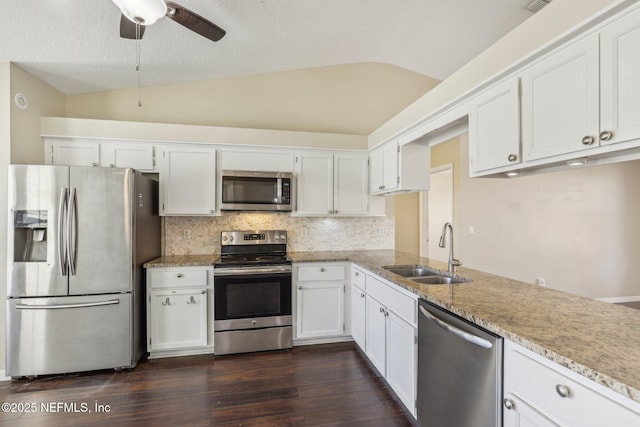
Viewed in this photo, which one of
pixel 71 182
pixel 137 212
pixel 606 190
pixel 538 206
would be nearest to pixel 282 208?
pixel 137 212

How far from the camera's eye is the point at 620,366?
86 cm

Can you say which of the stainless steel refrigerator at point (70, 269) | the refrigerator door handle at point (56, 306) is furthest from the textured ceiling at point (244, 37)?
the refrigerator door handle at point (56, 306)

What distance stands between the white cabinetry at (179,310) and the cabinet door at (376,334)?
1.53m

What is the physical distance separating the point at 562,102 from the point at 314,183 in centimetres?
242

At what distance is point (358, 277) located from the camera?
9.66 ft

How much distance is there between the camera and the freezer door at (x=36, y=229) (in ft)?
8.00

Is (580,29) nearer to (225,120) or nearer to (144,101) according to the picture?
(225,120)

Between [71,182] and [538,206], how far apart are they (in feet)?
18.1

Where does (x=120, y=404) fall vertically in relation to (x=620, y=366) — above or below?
below

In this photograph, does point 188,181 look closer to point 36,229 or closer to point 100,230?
point 100,230

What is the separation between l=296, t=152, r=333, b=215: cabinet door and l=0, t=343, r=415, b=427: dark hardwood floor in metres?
1.57

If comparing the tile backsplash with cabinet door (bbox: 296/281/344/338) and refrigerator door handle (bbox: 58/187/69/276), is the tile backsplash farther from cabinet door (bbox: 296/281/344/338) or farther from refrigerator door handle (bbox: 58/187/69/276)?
refrigerator door handle (bbox: 58/187/69/276)

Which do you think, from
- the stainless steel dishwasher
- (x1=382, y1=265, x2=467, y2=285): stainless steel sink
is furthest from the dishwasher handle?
(x1=382, y1=265, x2=467, y2=285): stainless steel sink

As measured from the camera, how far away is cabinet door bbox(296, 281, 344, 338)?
308 cm
